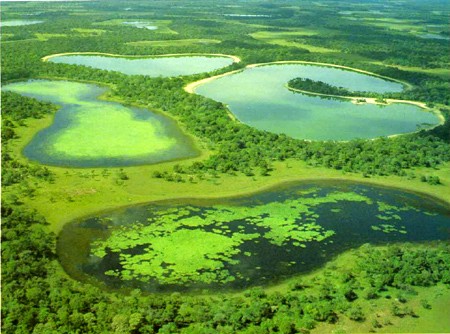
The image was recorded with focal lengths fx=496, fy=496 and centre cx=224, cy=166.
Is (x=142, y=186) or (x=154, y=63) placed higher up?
(x=154, y=63)

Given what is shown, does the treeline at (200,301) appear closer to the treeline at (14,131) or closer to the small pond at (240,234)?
the small pond at (240,234)

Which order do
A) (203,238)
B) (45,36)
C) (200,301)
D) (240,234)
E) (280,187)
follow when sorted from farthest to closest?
(45,36), (280,187), (240,234), (203,238), (200,301)

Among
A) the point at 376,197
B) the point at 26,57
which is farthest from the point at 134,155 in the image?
the point at 26,57

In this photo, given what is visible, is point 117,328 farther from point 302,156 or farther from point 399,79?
point 399,79

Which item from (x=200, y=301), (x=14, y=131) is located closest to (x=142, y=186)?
(x=200, y=301)

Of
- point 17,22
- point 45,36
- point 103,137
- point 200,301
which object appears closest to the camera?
point 200,301

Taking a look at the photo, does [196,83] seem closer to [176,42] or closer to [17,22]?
[176,42]

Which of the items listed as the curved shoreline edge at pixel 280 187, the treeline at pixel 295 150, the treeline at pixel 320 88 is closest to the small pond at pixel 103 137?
the treeline at pixel 295 150
